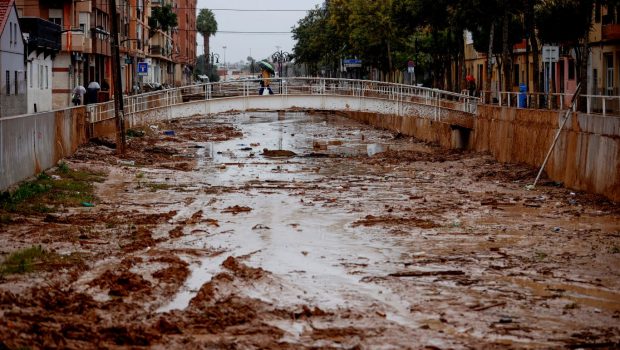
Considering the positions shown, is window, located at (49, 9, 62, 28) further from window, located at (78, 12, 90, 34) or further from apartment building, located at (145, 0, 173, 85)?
apartment building, located at (145, 0, 173, 85)

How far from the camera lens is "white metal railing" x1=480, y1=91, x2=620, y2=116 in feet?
93.5

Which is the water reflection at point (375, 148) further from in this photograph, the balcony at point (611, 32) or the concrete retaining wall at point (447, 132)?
the balcony at point (611, 32)

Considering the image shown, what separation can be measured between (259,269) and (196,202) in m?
11.2

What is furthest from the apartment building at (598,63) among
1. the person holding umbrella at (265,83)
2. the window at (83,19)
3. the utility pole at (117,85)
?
the window at (83,19)

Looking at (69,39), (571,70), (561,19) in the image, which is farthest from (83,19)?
(561,19)

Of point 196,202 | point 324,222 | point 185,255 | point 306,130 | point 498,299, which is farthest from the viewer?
point 306,130

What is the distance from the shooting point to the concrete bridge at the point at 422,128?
27.7 meters

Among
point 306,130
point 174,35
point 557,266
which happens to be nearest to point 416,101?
point 306,130

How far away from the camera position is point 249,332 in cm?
1334

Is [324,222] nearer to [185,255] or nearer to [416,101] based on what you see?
[185,255]

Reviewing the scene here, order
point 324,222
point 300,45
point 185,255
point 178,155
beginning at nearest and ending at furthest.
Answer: point 185,255, point 324,222, point 178,155, point 300,45

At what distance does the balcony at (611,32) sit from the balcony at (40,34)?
30.2 m

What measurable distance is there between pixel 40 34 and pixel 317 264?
48.4m

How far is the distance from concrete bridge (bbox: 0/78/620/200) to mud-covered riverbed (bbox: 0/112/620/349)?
85cm
